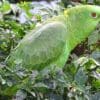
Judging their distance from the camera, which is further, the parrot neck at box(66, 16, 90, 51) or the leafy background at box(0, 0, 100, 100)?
the parrot neck at box(66, 16, 90, 51)

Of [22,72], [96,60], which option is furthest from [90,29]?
[22,72]

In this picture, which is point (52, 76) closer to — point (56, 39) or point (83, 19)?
point (56, 39)

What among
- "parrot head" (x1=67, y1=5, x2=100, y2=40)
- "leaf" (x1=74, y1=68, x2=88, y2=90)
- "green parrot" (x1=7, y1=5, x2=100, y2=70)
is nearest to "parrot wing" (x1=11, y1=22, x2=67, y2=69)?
"green parrot" (x1=7, y1=5, x2=100, y2=70)

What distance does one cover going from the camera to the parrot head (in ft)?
6.32

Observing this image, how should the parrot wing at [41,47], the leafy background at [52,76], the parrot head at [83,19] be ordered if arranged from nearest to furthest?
the leafy background at [52,76] < the parrot wing at [41,47] < the parrot head at [83,19]

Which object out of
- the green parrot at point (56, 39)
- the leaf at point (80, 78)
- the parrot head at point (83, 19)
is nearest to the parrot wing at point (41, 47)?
the green parrot at point (56, 39)

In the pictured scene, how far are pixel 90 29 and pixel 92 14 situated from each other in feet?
0.23

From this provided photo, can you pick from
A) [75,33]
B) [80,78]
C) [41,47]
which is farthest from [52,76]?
[75,33]

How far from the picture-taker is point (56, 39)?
186cm

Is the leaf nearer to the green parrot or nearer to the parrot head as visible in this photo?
the green parrot

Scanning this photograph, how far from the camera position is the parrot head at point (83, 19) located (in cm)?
193

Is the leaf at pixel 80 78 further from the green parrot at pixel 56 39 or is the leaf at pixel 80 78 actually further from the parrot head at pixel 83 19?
the parrot head at pixel 83 19

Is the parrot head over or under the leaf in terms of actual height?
over

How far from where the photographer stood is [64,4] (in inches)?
99.7
